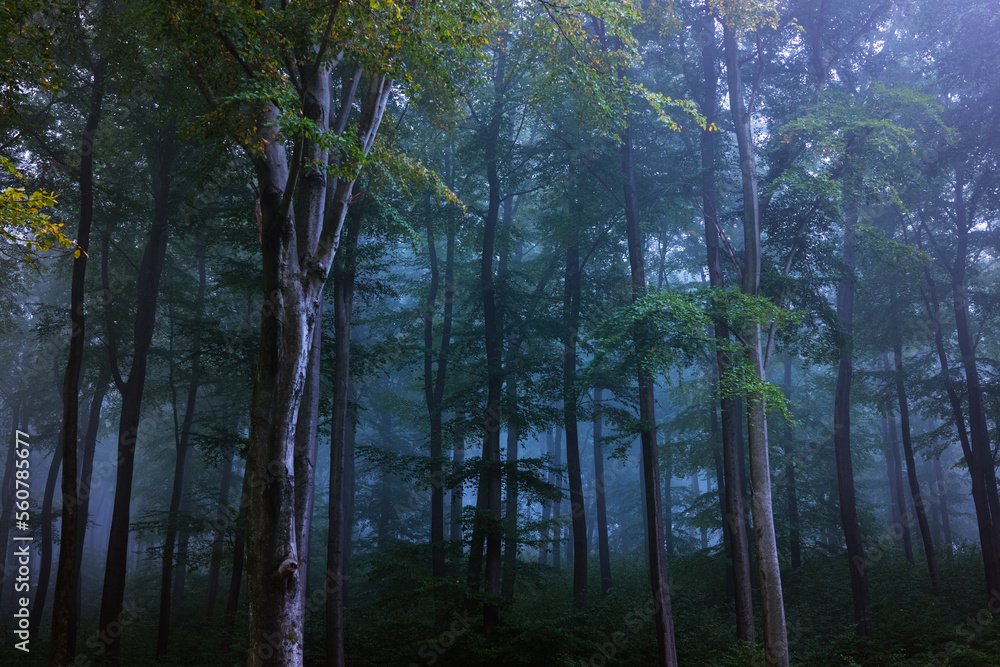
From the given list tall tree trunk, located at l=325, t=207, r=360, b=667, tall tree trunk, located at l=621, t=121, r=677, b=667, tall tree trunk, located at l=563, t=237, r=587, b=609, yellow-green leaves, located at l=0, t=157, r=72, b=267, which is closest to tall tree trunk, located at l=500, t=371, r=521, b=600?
tall tree trunk, located at l=563, t=237, r=587, b=609

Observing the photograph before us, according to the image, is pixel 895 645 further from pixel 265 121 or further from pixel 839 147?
pixel 265 121

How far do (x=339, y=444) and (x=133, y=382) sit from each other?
5.53 meters

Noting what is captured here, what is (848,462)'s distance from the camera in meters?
14.6

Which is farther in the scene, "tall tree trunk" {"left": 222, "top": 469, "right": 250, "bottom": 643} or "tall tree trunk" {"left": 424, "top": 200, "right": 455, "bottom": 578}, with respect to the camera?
"tall tree trunk" {"left": 424, "top": 200, "right": 455, "bottom": 578}

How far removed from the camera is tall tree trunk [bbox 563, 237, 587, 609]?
1456 cm

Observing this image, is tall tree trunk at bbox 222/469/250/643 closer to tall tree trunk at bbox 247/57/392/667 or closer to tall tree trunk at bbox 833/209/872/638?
tall tree trunk at bbox 247/57/392/667

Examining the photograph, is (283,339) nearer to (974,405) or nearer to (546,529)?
(546,529)

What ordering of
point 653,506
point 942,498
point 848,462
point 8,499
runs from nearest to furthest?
point 653,506, point 848,462, point 8,499, point 942,498

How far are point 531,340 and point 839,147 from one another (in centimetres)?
910

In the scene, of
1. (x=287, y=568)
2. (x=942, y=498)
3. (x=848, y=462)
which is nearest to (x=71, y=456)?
(x=287, y=568)

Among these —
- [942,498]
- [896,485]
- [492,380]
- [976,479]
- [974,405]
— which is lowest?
[976,479]

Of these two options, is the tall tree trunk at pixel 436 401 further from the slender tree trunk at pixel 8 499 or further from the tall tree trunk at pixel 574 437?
the slender tree trunk at pixel 8 499

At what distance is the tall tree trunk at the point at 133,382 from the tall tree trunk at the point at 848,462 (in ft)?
51.6

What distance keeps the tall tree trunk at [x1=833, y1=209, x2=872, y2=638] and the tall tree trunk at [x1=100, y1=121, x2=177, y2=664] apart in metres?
15.7
